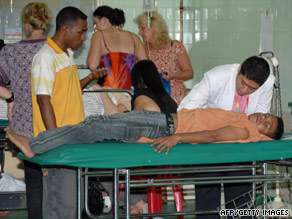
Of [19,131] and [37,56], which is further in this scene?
[19,131]

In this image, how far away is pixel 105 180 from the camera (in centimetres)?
411

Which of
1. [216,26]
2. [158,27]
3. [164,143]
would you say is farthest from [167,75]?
[216,26]

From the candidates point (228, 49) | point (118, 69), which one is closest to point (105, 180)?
point (118, 69)

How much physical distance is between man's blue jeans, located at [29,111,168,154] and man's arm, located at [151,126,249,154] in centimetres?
20

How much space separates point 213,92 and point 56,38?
1045mm

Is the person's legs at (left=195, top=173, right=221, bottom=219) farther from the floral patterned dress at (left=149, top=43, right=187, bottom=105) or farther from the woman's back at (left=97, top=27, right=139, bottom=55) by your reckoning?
the woman's back at (left=97, top=27, right=139, bottom=55)

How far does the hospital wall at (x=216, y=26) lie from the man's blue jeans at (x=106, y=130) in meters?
2.33

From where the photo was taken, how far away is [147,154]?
A: 2.40m

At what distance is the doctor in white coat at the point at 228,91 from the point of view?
3.03 metres

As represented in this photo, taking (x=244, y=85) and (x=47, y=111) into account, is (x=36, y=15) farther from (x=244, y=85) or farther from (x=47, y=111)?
(x=244, y=85)

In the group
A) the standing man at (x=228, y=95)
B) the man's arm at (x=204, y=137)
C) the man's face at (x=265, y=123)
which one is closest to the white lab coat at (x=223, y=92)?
the standing man at (x=228, y=95)

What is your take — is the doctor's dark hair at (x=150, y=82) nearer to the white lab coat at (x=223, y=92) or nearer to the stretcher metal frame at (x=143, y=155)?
the white lab coat at (x=223, y=92)

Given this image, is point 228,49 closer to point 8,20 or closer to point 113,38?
point 113,38

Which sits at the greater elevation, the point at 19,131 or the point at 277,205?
the point at 19,131
